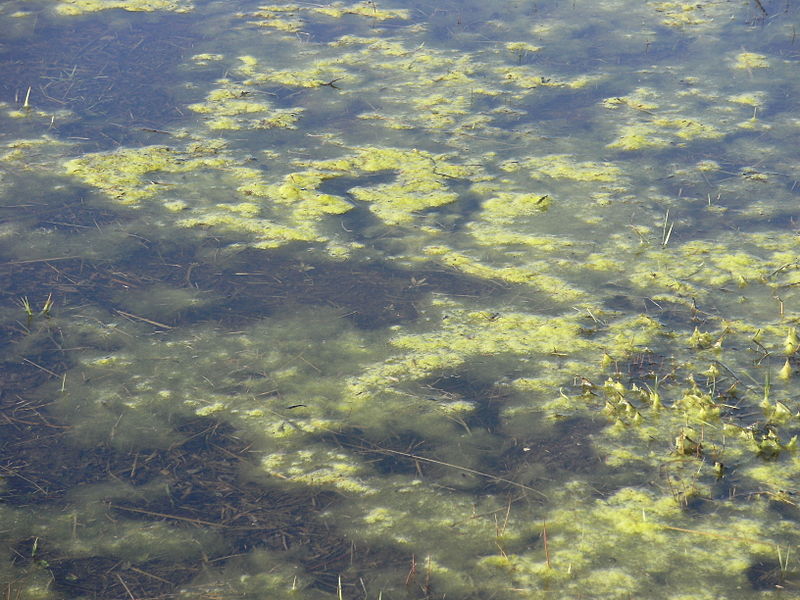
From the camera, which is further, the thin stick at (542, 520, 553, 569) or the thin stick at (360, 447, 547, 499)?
the thin stick at (360, 447, 547, 499)

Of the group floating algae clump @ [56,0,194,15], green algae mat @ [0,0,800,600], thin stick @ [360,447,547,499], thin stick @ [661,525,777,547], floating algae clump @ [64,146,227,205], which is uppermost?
floating algae clump @ [56,0,194,15]

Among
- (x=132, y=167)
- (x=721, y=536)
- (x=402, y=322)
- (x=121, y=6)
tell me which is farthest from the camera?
(x=121, y=6)

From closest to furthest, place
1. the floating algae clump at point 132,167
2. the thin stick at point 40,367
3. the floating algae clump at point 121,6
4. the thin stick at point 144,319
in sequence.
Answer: the thin stick at point 40,367 < the thin stick at point 144,319 < the floating algae clump at point 132,167 < the floating algae clump at point 121,6

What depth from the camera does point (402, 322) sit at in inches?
115

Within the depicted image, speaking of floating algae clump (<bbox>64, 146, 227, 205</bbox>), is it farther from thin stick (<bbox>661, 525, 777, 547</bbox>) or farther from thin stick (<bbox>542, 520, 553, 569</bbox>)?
thin stick (<bbox>661, 525, 777, 547</bbox>)

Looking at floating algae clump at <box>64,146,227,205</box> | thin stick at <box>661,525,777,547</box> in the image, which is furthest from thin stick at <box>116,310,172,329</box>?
thin stick at <box>661,525,777,547</box>

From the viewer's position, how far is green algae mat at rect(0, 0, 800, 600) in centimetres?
205

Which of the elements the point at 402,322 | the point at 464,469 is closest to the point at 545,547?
the point at 464,469

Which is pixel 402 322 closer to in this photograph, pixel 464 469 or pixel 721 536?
pixel 464 469

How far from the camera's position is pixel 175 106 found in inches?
182

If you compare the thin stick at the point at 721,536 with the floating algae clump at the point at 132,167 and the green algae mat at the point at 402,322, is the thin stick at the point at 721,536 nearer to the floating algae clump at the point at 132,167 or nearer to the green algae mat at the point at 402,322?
the green algae mat at the point at 402,322

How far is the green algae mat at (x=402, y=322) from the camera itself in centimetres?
205

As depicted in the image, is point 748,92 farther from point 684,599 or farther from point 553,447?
point 684,599

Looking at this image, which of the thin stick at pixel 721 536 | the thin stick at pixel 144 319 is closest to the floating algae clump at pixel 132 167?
the thin stick at pixel 144 319
